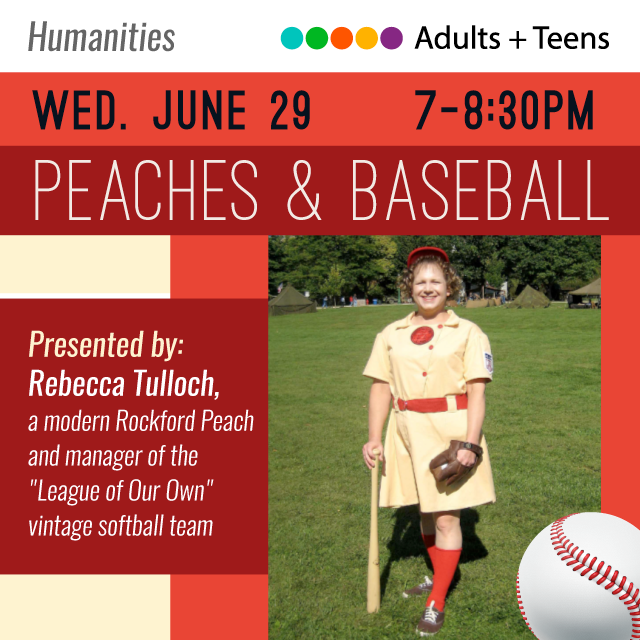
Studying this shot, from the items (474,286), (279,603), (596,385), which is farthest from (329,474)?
(474,286)

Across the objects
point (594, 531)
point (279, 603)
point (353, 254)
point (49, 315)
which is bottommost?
point (279, 603)

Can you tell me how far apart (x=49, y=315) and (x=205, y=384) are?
3.93 ft

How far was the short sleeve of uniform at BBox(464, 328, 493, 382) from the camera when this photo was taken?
12.4ft

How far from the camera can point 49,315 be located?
14.5 ft

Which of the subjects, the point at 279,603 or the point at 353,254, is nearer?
the point at 279,603

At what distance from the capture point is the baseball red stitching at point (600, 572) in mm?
3176

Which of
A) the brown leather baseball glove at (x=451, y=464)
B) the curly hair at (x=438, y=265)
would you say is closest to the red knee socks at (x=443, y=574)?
the brown leather baseball glove at (x=451, y=464)

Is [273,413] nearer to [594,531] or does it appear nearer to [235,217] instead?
[235,217]
